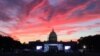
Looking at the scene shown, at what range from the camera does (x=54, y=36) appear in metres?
130

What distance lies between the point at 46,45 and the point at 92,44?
18368 mm

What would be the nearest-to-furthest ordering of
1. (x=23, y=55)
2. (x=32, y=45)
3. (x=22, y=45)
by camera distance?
(x=23, y=55) < (x=32, y=45) < (x=22, y=45)

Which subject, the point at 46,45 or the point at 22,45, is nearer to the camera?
the point at 46,45

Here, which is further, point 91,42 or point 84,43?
point 84,43

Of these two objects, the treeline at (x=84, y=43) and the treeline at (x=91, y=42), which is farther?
the treeline at (x=91, y=42)

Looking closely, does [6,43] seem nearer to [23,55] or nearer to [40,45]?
[40,45]

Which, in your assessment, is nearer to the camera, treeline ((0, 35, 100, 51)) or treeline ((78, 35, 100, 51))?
treeline ((0, 35, 100, 51))

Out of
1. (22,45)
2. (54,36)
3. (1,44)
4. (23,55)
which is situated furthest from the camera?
(22,45)

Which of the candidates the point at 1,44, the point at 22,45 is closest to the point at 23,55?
the point at 1,44

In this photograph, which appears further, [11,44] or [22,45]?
[22,45]

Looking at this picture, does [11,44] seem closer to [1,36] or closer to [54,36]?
[1,36]

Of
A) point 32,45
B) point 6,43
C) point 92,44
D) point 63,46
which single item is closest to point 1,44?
point 6,43

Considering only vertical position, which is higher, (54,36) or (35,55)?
(54,36)

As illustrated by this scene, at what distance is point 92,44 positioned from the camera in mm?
122500
